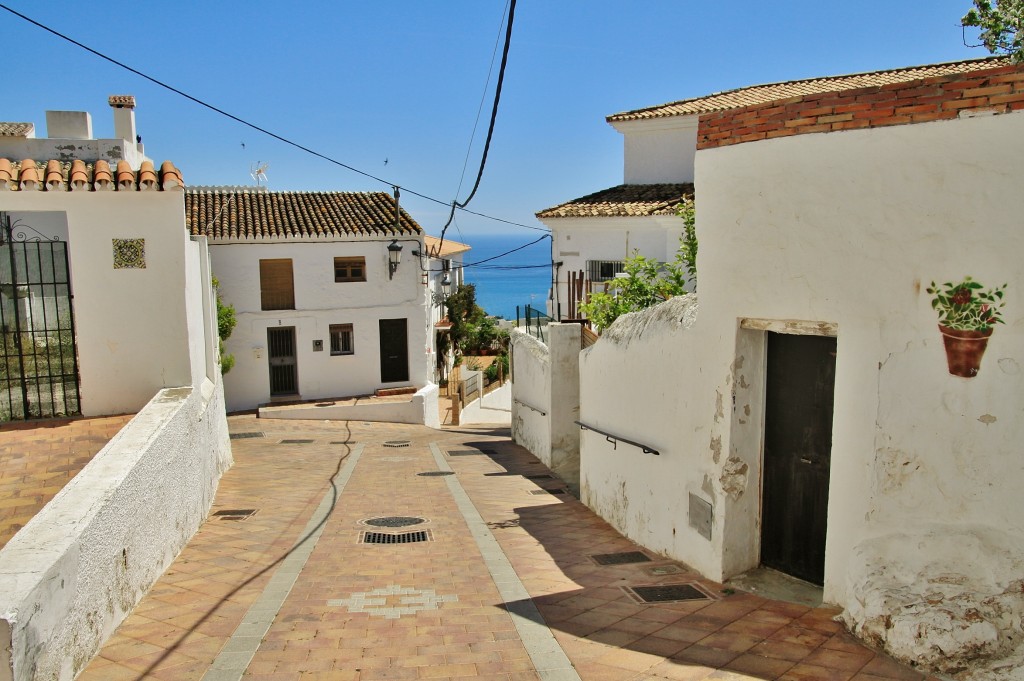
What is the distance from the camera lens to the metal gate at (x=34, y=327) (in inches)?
362

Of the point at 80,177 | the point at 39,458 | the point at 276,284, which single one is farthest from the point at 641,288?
the point at 276,284

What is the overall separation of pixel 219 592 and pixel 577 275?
54.9ft

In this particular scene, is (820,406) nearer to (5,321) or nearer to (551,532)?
(551,532)

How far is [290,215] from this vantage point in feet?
84.6

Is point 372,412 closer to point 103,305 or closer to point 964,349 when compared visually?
point 103,305

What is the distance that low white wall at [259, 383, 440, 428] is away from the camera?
75.1ft

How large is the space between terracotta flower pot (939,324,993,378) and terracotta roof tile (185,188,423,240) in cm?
2158

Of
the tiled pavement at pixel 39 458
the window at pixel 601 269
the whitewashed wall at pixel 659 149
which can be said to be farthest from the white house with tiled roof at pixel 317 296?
the tiled pavement at pixel 39 458

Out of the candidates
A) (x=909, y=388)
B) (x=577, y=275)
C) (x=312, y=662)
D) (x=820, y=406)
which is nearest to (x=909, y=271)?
(x=909, y=388)

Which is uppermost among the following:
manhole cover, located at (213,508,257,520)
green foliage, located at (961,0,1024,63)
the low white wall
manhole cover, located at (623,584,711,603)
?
green foliage, located at (961,0,1024,63)

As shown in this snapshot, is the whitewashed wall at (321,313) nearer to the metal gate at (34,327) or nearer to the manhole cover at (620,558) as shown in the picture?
the metal gate at (34,327)

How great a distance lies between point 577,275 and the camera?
22453mm

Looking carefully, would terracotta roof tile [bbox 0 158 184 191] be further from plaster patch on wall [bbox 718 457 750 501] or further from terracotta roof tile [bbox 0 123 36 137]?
terracotta roof tile [bbox 0 123 36 137]

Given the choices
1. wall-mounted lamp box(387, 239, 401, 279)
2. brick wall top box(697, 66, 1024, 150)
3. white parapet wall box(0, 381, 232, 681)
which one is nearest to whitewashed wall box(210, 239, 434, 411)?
wall-mounted lamp box(387, 239, 401, 279)
